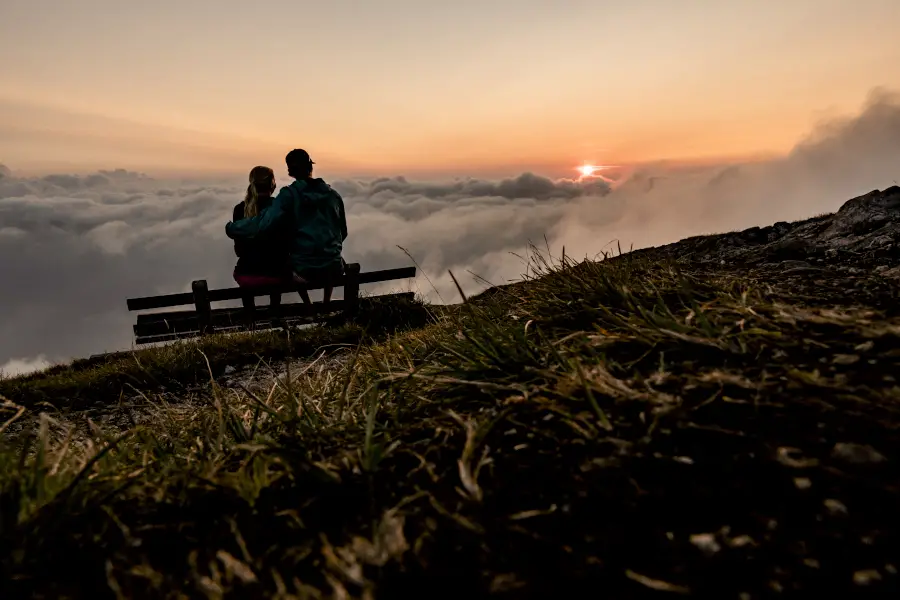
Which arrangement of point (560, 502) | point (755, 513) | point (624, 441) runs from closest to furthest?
point (755, 513) → point (560, 502) → point (624, 441)

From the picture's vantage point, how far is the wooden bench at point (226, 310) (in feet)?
32.2

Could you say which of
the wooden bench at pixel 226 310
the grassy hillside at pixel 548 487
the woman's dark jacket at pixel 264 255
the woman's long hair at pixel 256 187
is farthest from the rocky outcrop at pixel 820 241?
the woman's long hair at pixel 256 187

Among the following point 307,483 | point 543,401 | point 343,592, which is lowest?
point 343,592

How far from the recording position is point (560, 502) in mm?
1487

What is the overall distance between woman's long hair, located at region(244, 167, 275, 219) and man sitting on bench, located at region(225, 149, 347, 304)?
1.05 ft

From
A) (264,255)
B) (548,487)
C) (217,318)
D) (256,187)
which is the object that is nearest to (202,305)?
(217,318)

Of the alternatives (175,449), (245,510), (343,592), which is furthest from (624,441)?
(175,449)

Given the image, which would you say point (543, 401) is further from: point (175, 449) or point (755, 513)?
point (175, 449)

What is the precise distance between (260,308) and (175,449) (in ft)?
28.0

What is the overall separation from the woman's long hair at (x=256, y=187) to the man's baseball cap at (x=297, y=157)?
2.76 feet

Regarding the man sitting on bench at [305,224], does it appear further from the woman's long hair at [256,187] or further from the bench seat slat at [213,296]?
the woman's long hair at [256,187]

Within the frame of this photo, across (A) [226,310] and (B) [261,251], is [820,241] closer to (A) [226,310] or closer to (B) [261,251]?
(B) [261,251]

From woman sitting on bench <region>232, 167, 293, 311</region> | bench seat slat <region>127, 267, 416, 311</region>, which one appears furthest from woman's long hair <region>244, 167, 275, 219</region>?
bench seat slat <region>127, 267, 416, 311</region>

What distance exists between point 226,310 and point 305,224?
2.56 m
